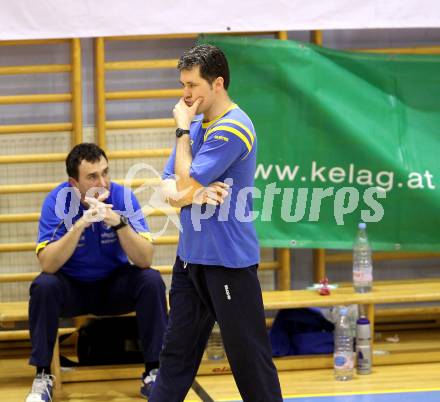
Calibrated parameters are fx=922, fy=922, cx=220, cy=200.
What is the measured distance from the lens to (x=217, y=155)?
3486mm

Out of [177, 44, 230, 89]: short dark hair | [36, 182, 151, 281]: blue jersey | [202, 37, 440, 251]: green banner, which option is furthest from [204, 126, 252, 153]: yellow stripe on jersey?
[202, 37, 440, 251]: green banner

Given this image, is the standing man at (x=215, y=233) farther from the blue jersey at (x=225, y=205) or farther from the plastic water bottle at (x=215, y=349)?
the plastic water bottle at (x=215, y=349)

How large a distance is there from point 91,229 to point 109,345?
0.76m

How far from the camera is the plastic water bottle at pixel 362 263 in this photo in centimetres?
562

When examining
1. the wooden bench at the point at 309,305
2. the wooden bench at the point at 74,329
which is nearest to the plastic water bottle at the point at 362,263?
the wooden bench at the point at 309,305

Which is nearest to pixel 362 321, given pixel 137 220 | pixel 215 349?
pixel 215 349

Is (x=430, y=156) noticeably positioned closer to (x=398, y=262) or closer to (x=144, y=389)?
(x=398, y=262)

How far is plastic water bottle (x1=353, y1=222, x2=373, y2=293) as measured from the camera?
18.5 ft

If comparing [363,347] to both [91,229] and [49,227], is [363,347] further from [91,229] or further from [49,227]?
[49,227]

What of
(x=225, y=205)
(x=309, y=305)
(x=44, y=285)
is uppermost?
(x=225, y=205)

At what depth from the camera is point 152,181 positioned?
233 inches

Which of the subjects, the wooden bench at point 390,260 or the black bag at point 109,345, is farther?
the wooden bench at point 390,260

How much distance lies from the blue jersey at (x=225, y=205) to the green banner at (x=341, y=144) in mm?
2219

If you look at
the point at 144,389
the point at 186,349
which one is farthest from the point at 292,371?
the point at 186,349
